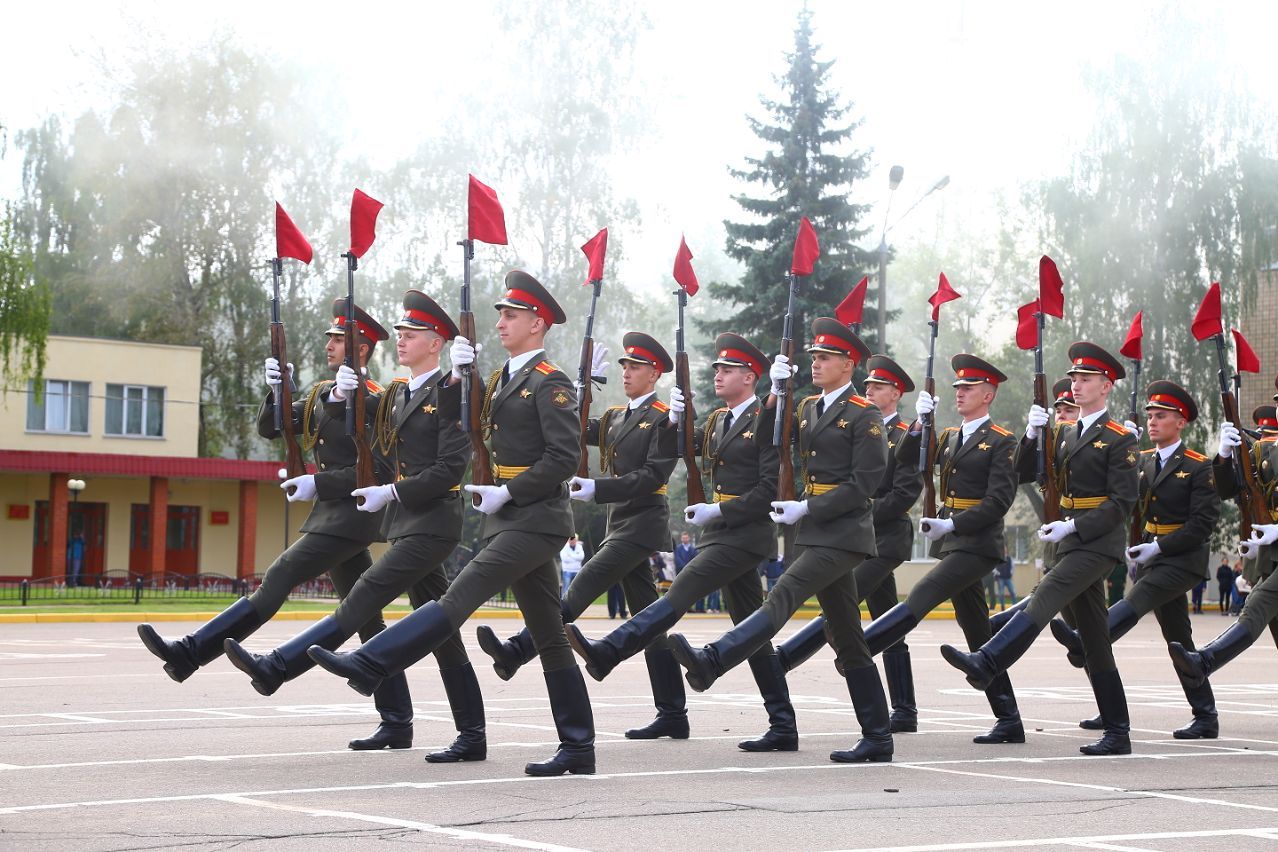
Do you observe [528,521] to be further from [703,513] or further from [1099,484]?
[1099,484]

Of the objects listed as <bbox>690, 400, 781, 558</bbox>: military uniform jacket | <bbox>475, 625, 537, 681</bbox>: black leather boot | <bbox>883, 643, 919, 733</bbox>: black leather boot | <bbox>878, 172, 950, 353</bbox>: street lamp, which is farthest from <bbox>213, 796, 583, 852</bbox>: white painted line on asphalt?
<bbox>878, 172, 950, 353</bbox>: street lamp

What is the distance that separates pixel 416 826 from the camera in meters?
6.64

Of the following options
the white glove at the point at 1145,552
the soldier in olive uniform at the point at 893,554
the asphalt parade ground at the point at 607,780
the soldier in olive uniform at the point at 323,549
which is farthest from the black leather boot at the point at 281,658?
the white glove at the point at 1145,552

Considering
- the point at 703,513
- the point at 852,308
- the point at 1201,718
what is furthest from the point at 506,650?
the point at 1201,718

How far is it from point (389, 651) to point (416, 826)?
1.35 m

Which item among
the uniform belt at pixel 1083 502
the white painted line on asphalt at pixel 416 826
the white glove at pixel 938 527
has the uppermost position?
the uniform belt at pixel 1083 502

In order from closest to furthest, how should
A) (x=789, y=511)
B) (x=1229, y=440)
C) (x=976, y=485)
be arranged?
(x=789, y=511)
(x=976, y=485)
(x=1229, y=440)

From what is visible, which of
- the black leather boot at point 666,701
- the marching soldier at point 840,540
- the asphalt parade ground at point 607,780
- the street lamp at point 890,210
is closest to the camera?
the asphalt parade ground at point 607,780

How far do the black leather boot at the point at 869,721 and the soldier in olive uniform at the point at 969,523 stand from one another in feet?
3.18

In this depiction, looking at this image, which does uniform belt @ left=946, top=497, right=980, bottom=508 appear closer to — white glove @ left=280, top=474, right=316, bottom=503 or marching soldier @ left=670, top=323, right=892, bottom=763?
marching soldier @ left=670, top=323, right=892, bottom=763

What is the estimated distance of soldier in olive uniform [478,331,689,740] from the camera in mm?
10094

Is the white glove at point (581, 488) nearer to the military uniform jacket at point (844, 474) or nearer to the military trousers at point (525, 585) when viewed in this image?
the military trousers at point (525, 585)

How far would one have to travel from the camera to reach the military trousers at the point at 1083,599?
31.7 ft

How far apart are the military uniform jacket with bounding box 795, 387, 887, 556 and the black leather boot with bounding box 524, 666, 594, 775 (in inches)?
59.1
